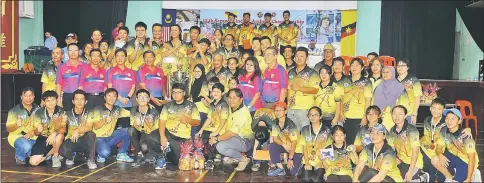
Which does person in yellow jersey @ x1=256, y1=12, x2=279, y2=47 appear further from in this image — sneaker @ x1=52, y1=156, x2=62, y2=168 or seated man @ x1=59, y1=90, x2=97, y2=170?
sneaker @ x1=52, y1=156, x2=62, y2=168

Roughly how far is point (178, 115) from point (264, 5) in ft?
20.0

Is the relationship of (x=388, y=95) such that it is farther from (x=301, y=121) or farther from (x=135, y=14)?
(x=135, y=14)

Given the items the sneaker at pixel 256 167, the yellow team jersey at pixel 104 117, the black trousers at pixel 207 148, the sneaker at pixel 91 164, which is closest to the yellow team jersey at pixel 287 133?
the sneaker at pixel 256 167

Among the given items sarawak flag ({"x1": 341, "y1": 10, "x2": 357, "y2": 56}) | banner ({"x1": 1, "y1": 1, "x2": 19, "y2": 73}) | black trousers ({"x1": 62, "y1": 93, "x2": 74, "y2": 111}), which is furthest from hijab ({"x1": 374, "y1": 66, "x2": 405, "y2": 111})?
banner ({"x1": 1, "y1": 1, "x2": 19, "y2": 73})

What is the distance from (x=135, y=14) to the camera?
11.2 m

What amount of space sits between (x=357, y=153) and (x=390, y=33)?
6.89 meters

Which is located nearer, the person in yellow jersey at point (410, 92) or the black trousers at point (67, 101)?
the person in yellow jersey at point (410, 92)

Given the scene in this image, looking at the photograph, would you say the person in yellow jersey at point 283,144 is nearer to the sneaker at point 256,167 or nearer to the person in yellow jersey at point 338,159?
the sneaker at point 256,167

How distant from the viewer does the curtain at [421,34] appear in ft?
34.5

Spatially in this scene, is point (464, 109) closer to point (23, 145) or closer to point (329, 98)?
point (329, 98)

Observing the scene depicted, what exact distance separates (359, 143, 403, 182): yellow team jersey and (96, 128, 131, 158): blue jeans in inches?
99.8

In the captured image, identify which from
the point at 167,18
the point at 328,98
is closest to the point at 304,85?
the point at 328,98

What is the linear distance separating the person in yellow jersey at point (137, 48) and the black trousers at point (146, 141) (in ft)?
3.31

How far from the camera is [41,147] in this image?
16.1 ft
